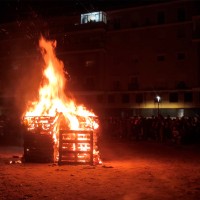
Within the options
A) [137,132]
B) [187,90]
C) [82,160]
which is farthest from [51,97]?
[187,90]

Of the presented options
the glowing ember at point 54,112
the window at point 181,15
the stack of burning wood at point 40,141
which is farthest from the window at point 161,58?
the stack of burning wood at point 40,141

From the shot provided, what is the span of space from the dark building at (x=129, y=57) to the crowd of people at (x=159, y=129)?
1748cm

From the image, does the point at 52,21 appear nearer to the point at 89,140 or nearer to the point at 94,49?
the point at 94,49

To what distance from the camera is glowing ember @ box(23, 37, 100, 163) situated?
13.2 m

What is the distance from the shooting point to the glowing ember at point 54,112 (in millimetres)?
13188

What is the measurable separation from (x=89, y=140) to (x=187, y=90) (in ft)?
102

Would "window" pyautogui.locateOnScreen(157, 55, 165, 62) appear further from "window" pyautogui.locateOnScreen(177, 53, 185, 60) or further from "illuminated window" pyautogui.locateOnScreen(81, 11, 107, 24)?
"illuminated window" pyautogui.locateOnScreen(81, 11, 107, 24)

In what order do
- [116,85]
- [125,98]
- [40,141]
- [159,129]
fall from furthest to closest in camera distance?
[116,85]
[125,98]
[159,129]
[40,141]

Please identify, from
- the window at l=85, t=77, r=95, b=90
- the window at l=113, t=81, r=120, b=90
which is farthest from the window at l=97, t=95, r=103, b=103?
the window at l=113, t=81, r=120, b=90

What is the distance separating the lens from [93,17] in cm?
4700

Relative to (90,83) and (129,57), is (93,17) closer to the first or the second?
(129,57)

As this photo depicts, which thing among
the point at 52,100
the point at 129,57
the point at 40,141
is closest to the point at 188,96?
the point at 129,57

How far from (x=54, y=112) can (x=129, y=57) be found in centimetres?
3238

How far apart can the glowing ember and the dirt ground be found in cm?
143
